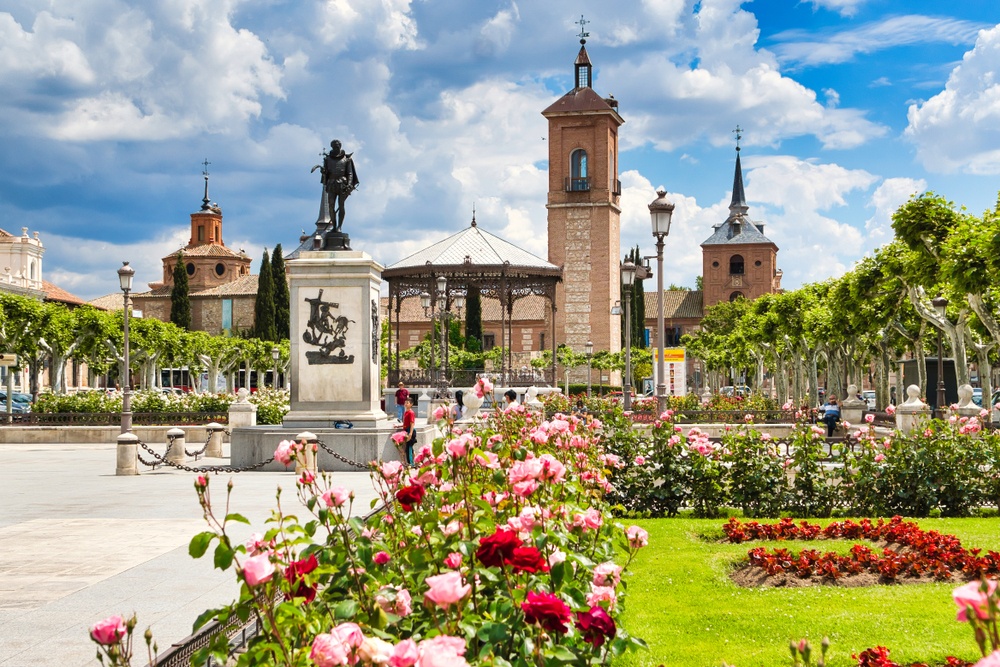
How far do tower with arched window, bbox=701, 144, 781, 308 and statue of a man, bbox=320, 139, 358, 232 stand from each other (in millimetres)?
85862

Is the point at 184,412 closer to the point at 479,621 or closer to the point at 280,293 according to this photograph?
the point at 479,621

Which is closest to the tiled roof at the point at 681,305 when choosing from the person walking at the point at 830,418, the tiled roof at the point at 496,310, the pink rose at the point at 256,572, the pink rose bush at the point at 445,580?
the tiled roof at the point at 496,310

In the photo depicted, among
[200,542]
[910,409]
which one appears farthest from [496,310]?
[200,542]

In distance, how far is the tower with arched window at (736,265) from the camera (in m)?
101

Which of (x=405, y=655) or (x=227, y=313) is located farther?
(x=227, y=313)

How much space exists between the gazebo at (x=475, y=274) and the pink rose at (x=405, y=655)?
→ 33.6 meters

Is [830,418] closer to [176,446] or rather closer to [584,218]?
[176,446]

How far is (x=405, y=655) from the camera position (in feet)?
7.04

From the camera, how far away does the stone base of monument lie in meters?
16.4

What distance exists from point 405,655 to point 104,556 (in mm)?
7545

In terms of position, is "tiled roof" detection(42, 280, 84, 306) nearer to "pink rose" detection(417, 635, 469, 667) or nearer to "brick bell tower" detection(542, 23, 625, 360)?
"brick bell tower" detection(542, 23, 625, 360)

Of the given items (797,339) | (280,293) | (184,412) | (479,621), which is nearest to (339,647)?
(479,621)

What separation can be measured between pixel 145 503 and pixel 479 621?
10.8 metres

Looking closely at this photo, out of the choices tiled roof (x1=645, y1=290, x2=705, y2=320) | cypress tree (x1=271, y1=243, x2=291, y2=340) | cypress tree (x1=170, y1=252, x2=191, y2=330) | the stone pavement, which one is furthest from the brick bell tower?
the stone pavement
